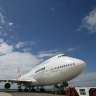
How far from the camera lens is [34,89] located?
149ft

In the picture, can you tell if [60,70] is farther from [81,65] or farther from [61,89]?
[81,65]

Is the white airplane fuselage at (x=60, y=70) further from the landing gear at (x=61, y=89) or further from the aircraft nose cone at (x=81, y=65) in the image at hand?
the landing gear at (x=61, y=89)

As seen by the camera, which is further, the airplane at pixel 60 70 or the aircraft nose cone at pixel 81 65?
the airplane at pixel 60 70

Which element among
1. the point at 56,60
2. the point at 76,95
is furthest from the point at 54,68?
the point at 76,95

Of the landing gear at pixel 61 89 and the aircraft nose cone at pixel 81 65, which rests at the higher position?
the aircraft nose cone at pixel 81 65

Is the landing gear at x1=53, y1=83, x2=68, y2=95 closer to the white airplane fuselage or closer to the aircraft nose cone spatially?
the white airplane fuselage

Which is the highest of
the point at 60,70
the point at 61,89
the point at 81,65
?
the point at 81,65

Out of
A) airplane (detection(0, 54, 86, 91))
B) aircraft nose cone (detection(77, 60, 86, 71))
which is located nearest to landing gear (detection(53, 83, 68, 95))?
airplane (detection(0, 54, 86, 91))

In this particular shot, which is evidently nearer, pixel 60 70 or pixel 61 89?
pixel 61 89

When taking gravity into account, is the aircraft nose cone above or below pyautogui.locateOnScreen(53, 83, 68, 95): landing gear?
above

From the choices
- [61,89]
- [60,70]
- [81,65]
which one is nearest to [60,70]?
[60,70]

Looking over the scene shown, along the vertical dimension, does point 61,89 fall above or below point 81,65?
below

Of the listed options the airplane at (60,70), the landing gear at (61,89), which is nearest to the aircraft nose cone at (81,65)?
the airplane at (60,70)

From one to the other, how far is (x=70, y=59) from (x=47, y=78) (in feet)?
20.5
